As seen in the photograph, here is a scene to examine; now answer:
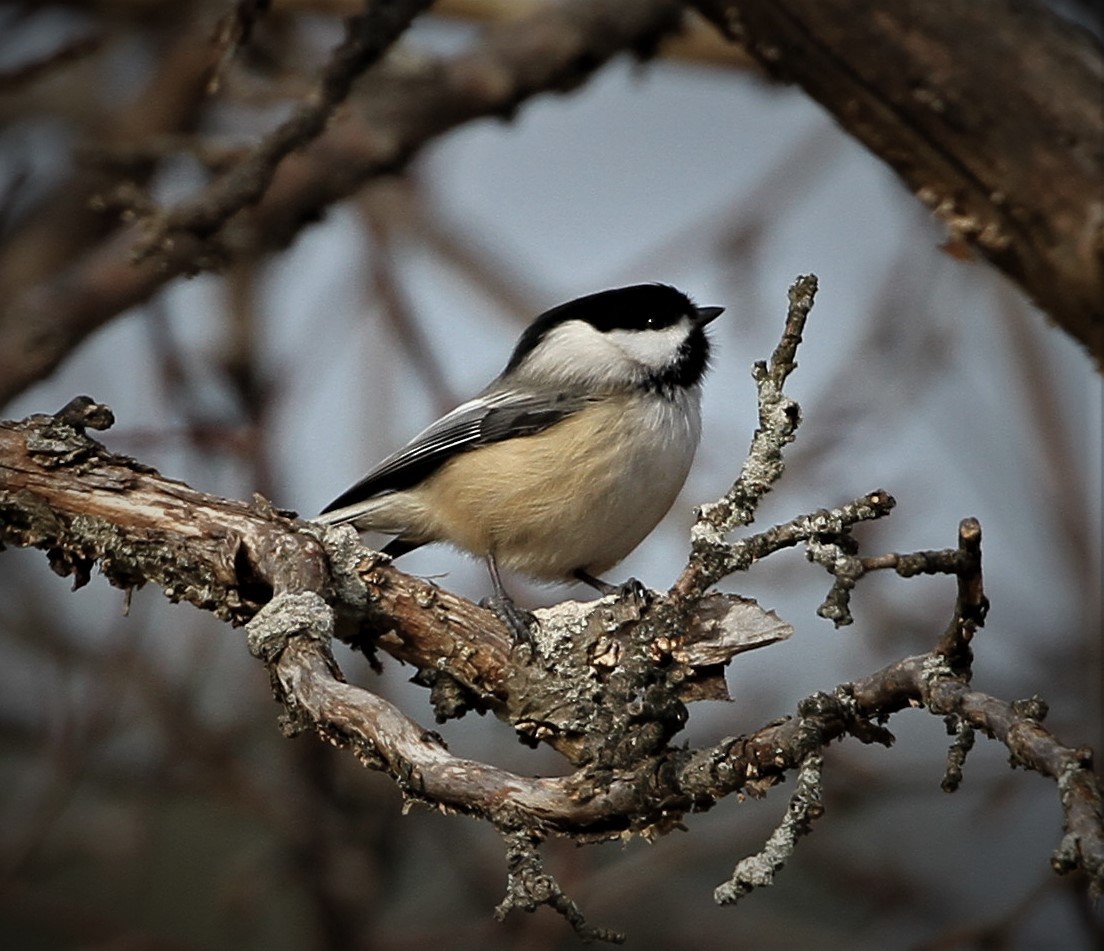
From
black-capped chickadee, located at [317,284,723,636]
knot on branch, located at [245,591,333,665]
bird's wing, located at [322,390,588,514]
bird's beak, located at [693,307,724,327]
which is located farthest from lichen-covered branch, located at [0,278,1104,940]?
bird's beak, located at [693,307,724,327]

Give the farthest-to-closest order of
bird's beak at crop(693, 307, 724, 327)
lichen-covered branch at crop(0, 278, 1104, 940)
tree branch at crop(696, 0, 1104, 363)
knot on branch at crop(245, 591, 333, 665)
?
bird's beak at crop(693, 307, 724, 327) → tree branch at crop(696, 0, 1104, 363) → knot on branch at crop(245, 591, 333, 665) → lichen-covered branch at crop(0, 278, 1104, 940)

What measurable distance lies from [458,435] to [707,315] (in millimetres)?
702

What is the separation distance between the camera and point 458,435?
3092mm

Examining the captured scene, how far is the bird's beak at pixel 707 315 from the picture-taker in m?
3.29

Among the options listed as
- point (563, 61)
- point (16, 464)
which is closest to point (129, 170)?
point (563, 61)

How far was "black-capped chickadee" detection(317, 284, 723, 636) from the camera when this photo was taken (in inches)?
116

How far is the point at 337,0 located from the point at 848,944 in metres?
3.27

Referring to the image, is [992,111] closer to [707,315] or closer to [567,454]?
[707,315]

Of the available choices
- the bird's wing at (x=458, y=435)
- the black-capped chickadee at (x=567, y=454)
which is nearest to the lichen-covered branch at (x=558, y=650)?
the black-capped chickadee at (x=567, y=454)

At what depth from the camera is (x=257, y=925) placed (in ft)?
15.5

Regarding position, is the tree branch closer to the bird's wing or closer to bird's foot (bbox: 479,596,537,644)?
the bird's wing

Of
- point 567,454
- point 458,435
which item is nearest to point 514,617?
point 567,454

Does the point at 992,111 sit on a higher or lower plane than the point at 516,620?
higher

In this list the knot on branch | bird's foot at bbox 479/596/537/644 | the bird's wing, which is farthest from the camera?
the bird's wing
